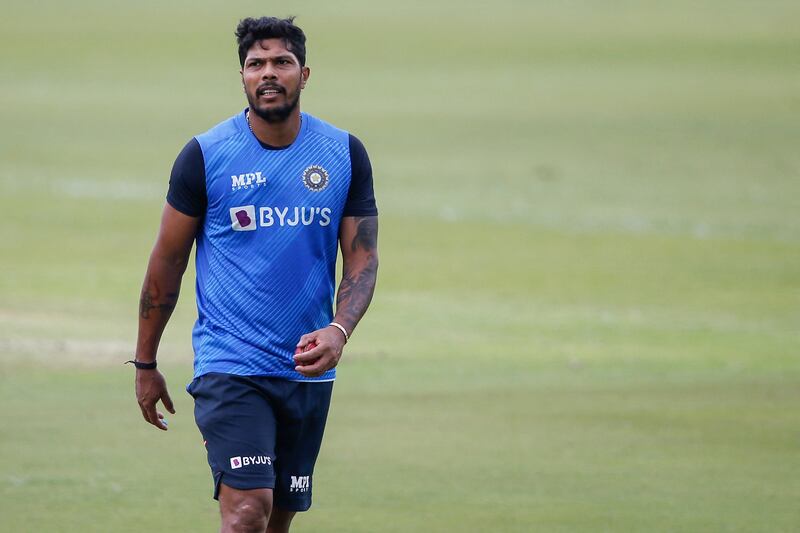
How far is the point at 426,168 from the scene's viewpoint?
32.6 metres

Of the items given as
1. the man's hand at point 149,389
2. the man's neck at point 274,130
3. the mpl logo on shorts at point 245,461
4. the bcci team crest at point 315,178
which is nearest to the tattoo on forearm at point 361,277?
the bcci team crest at point 315,178

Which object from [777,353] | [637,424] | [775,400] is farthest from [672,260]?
[637,424]

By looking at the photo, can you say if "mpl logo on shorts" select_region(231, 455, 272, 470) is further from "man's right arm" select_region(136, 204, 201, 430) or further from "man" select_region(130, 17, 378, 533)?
"man's right arm" select_region(136, 204, 201, 430)

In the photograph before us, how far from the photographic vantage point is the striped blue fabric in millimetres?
6797

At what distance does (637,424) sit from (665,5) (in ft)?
153

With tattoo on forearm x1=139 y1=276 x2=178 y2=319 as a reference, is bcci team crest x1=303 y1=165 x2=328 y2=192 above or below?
above

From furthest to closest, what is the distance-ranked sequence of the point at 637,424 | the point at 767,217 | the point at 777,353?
the point at 767,217, the point at 777,353, the point at 637,424

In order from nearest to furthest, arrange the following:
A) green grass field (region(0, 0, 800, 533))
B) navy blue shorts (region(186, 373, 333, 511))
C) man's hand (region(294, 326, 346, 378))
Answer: man's hand (region(294, 326, 346, 378)) → navy blue shorts (region(186, 373, 333, 511)) → green grass field (region(0, 0, 800, 533))

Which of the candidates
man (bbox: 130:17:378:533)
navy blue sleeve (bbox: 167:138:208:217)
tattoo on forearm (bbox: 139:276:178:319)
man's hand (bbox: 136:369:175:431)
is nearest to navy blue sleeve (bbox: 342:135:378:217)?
man (bbox: 130:17:378:533)

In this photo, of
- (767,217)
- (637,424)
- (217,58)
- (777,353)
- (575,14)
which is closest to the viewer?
(637,424)

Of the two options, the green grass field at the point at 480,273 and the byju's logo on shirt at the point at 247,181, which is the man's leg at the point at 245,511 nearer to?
the byju's logo on shirt at the point at 247,181

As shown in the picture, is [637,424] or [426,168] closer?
[637,424]

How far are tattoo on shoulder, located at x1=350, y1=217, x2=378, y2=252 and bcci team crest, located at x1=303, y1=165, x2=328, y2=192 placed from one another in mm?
237

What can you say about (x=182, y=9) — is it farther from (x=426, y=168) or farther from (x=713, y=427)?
(x=713, y=427)
